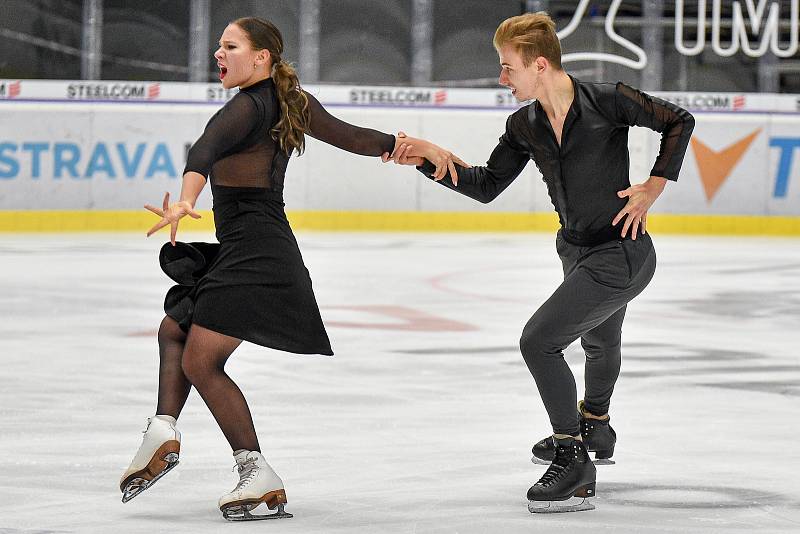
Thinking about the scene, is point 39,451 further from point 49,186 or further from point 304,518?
point 49,186

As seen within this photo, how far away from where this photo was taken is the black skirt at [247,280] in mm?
3564

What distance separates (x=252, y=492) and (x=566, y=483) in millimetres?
829

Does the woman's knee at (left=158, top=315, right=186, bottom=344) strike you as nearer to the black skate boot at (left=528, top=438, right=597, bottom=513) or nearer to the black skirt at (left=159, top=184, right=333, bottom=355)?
the black skirt at (left=159, top=184, right=333, bottom=355)

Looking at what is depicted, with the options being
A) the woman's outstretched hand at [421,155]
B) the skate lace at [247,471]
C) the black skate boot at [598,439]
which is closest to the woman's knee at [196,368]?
the skate lace at [247,471]

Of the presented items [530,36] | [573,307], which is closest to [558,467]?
[573,307]

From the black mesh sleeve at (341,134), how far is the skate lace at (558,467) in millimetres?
980

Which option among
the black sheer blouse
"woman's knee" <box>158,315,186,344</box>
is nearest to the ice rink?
"woman's knee" <box>158,315,186,344</box>

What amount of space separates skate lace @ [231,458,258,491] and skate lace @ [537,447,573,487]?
76 cm

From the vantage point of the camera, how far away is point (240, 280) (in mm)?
3580

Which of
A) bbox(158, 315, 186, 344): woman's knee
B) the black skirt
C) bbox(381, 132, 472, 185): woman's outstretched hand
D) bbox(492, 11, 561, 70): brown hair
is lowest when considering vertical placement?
bbox(158, 315, 186, 344): woman's knee

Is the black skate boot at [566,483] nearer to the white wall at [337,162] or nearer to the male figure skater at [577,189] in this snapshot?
the male figure skater at [577,189]

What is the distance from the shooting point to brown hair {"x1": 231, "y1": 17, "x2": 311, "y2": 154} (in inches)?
143

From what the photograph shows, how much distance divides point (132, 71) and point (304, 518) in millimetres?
14729

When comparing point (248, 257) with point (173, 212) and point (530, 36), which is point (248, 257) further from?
point (530, 36)
